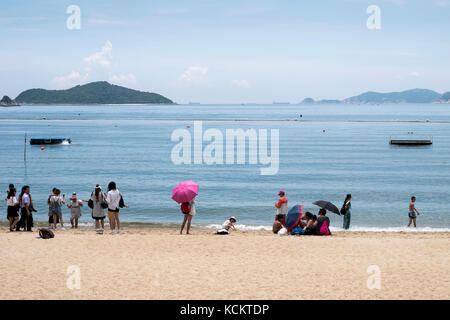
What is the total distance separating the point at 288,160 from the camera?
220 ft

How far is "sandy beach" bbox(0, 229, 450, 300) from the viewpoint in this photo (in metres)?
11.8

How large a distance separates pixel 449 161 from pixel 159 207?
4541 centimetres

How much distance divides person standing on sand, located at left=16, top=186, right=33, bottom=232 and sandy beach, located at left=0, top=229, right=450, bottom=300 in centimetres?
84

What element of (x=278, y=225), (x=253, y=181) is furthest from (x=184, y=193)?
(x=253, y=181)

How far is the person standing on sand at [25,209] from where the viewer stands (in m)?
18.7

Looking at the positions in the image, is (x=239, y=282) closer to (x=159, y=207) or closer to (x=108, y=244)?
(x=108, y=244)

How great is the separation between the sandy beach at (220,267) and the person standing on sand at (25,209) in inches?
33.0

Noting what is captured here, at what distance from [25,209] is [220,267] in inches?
354

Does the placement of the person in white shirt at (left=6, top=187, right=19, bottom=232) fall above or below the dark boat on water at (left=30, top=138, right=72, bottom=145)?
below

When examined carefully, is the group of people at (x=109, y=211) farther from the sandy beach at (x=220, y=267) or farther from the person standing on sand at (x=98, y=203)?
the sandy beach at (x=220, y=267)

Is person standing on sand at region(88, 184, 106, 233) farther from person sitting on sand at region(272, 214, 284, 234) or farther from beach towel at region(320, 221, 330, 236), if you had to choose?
beach towel at region(320, 221, 330, 236)

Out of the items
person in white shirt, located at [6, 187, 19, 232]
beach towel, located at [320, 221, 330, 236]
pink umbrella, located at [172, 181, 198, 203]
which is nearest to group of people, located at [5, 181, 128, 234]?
person in white shirt, located at [6, 187, 19, 232]

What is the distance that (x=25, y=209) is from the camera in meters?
19.1
